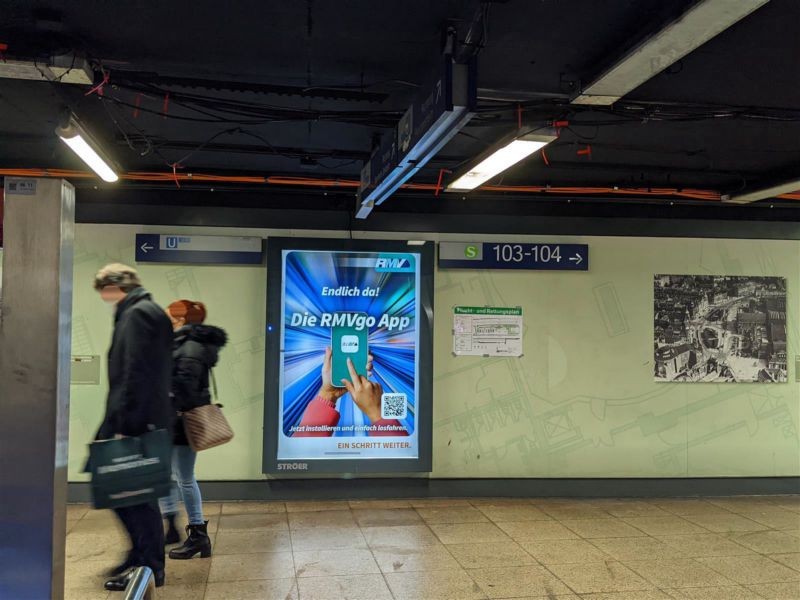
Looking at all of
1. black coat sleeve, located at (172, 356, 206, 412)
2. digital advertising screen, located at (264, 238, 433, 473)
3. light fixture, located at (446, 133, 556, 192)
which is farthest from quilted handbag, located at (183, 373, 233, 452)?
light fixture, located at (446, 133, 556, 192)

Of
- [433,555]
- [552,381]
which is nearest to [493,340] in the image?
[552,381]

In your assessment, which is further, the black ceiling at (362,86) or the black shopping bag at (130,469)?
the black ceiling at (362,86)

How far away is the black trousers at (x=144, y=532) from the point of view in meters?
3.40

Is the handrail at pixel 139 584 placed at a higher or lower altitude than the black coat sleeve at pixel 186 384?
lower

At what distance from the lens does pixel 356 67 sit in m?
3.96

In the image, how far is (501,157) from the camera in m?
4.77

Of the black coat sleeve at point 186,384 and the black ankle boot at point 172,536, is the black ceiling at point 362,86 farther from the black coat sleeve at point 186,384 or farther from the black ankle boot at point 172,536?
the black ankle boot at point 172,536

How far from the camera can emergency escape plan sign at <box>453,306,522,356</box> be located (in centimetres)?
632

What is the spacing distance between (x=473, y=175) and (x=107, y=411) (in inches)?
129

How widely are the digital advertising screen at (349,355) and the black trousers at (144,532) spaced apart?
8.13ft

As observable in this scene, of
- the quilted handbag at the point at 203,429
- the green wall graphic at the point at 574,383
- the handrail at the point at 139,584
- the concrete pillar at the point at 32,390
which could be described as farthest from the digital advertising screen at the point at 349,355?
the handrail at the point at 139,584

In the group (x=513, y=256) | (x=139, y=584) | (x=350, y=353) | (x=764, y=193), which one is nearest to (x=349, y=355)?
(x=350, y=353)

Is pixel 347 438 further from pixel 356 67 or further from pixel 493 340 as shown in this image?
pixel 356 67

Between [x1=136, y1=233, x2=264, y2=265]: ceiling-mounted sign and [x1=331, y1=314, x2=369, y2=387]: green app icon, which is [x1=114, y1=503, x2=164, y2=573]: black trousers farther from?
[x1=136, y1=233, x2=264, y2=265]: ceiling-mounted sign
